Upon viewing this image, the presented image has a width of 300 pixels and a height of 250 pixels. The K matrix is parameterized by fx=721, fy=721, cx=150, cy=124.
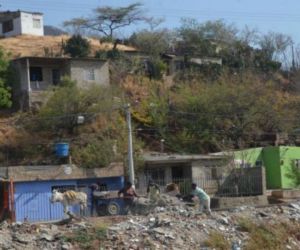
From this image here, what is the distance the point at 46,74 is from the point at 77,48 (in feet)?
31.3

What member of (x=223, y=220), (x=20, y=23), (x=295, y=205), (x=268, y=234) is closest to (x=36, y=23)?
(x=20, y=23)

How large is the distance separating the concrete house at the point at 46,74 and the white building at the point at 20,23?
25.2m

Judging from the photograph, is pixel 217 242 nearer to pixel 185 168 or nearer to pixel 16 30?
pixel 185 168

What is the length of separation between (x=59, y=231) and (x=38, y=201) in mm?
12573

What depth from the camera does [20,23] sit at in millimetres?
81188

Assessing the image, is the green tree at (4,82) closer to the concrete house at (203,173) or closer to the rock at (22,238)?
the concrete house at (203,173)

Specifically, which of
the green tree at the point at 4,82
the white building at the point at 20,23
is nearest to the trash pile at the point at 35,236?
the green tree at the point at 4,82

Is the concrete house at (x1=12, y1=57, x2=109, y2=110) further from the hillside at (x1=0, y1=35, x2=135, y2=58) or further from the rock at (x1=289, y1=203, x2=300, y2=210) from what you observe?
the rock at (x1=289, y1=203, x2=300, y2=210)

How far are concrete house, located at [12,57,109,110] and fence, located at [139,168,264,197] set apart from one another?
1339 centimetres

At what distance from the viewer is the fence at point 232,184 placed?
42062 mm

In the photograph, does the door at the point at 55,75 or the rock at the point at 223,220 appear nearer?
the rock at the point at 223,220

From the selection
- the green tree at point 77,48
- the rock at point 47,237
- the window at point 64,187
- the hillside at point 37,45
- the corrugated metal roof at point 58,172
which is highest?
the hillside at point 37,45

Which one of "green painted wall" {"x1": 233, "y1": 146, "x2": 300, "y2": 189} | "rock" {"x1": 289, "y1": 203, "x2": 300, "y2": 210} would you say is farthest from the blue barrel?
"rock" {"x1": 289, "y1": 203, "x2": 300, "y2": 210}

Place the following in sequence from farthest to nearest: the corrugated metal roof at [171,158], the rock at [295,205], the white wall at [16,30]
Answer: the white wall at [16,30] < the corrugated metal roof at [171,158] < the rock at [295,205]
